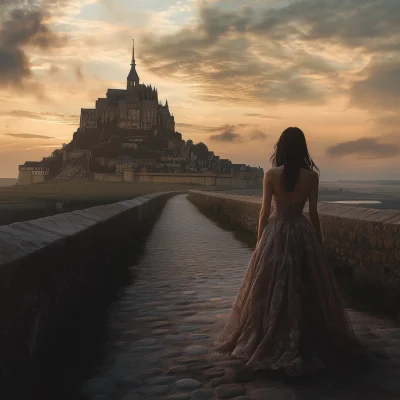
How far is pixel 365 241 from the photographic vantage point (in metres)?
6.22

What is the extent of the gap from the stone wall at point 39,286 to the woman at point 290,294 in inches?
52.5

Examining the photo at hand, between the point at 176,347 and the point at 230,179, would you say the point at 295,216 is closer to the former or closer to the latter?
the point at 176,347

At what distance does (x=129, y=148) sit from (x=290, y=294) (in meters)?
149

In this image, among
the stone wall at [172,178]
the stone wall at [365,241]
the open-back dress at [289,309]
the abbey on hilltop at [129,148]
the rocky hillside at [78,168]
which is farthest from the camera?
the rocky hillside at [78,168]

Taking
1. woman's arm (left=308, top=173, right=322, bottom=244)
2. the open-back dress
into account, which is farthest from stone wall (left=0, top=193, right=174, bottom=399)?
woman's arm (left=308, top=173, right=322, bottom=244)

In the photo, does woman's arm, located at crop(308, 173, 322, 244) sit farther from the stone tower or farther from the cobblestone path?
the stone tower

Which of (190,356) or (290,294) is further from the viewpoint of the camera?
(190,356)

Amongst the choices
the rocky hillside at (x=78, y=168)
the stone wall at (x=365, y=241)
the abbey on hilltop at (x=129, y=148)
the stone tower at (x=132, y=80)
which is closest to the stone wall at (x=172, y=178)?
the abbey on hilltop at (x=129, y=148)

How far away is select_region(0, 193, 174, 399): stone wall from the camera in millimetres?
2699

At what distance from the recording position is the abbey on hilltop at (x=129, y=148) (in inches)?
5768

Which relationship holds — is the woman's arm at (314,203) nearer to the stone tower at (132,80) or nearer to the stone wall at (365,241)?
the stone wall at (365,241)

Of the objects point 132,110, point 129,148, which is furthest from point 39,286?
point 132,110

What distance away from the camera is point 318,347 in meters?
3.82

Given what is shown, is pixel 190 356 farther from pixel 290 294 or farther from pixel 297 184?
pixel 297 184
